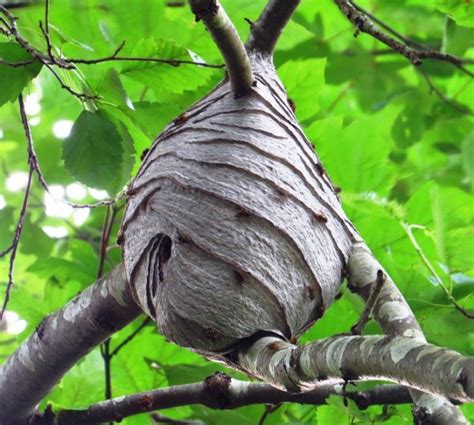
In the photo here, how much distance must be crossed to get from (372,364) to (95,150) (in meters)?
0.87

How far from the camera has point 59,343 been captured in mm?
1598

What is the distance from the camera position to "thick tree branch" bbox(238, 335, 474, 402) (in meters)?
0.72

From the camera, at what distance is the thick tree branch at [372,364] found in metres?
0.72

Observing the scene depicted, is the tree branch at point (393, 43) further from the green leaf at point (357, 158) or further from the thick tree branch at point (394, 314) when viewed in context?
the green leaf at point (357, 158)

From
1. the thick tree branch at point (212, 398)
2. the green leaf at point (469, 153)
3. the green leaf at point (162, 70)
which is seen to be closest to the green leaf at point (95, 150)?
the green leaf at point (162, 70)

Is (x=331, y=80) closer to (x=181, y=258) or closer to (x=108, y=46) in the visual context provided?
(x=108, y=46)

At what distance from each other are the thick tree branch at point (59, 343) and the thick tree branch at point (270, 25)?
0.51m

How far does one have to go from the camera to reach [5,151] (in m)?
2.81

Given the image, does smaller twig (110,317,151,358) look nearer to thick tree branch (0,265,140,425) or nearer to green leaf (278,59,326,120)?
thick tree branch (0,265,140,425)

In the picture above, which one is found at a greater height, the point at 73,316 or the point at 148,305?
the point at 73,316

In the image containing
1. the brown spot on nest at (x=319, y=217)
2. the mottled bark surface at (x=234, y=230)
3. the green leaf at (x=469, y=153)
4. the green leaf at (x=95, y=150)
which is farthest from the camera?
the green leaf at (x=469, y=153)

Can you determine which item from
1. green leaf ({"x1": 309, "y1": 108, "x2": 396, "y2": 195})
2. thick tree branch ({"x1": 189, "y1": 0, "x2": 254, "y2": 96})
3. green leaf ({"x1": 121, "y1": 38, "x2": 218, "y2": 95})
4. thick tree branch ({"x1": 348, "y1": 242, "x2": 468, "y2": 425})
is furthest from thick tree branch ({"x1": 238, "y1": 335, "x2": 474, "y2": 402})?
green leaf ({"x1": 309, "y1": 108, "x2": 396, "y2": 195})

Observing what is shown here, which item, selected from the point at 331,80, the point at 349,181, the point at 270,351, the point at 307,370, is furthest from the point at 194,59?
the point at 331,80

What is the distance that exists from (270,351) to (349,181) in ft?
2.92
